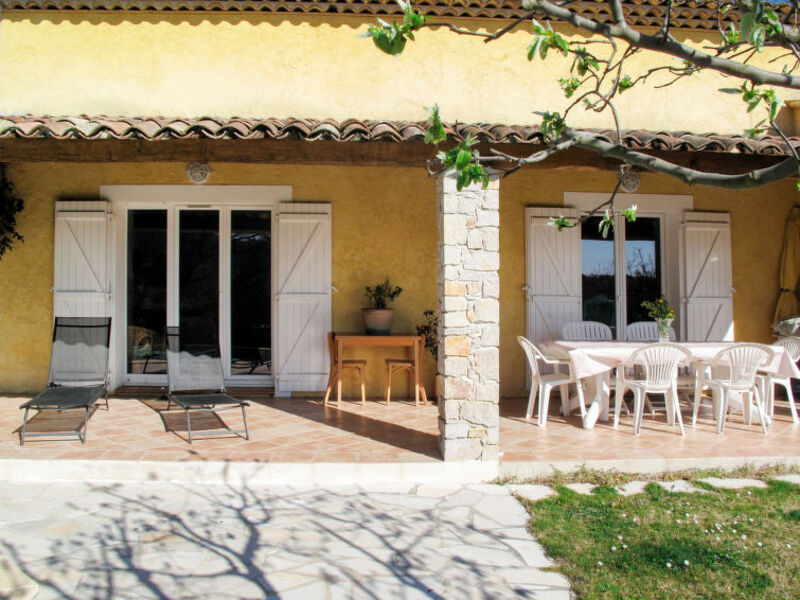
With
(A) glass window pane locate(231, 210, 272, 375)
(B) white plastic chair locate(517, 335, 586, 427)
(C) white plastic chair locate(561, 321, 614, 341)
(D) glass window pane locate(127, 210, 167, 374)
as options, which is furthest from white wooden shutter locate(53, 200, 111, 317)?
(C) white plastic chair locate(561, 321, 614, 341)

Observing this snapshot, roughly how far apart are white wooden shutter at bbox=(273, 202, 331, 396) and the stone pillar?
2.74 meters

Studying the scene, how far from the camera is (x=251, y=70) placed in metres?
7.08

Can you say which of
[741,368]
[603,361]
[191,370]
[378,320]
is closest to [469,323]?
[603,361]

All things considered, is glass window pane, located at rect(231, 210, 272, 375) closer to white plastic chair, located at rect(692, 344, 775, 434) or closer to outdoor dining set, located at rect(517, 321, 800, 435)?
outdoor dining set, located at rect(517, 321, 800, 435)

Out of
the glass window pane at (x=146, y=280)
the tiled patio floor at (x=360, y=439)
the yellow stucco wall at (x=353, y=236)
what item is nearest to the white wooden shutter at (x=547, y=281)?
the yellow stucco wall at (x=353, y=236)

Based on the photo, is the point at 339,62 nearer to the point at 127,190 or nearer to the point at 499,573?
the point at 127,190

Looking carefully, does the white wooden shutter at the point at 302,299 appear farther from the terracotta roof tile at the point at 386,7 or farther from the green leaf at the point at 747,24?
the green leaf at the point at 747,24

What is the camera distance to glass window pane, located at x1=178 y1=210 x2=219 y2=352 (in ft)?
24.5

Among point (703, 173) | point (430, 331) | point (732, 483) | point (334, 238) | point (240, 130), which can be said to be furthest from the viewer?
point (334, 238)

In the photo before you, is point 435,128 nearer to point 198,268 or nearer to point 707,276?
point 198,268

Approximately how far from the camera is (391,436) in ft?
17.6

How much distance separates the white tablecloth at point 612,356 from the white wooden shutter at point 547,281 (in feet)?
3.92

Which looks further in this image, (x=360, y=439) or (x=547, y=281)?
(x=547, y=281)

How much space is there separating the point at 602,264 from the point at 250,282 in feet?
14.2
